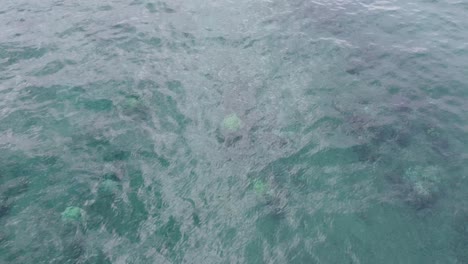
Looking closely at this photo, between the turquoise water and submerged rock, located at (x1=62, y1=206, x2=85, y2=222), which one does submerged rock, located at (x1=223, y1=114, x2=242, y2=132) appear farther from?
submerged rock, located at (x1=62, y1=206, x2=85, y2=222)

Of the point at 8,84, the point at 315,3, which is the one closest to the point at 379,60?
the point at 315,3

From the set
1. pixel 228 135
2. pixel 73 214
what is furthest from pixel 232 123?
pixel 73 214

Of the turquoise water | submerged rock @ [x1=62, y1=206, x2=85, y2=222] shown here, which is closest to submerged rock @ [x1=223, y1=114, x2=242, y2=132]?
the turquoise water

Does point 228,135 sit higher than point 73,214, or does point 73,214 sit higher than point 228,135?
point 228,135

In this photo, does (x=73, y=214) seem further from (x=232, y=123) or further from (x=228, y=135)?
(x=232, y=123)

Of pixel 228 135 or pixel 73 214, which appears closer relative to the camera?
pixel 73 214

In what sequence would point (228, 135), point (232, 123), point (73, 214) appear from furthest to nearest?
point (232, 123) → point (228, 135) → point (73, 214)

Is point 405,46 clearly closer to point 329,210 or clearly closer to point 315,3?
point 315,3

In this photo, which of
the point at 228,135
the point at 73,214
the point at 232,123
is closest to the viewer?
the point at 73,214
